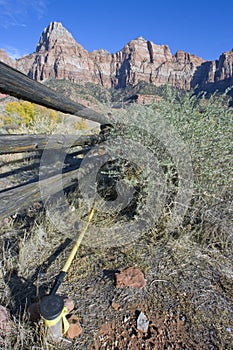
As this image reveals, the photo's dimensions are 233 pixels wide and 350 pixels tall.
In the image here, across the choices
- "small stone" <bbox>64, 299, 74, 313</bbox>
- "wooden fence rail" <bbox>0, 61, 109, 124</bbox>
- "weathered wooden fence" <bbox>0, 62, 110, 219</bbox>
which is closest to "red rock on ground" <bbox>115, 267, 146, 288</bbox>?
"small stone" <bbox>64, 299, 74, 313</bbox>

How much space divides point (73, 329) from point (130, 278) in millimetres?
577

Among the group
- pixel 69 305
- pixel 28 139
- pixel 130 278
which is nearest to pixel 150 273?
pixel 130 278

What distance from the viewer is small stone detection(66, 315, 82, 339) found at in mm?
1316

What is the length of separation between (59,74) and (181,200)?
13622cm

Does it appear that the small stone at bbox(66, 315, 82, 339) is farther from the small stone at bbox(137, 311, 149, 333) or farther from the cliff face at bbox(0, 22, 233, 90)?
the cliff face at bbox(0, 22, 233, 90)

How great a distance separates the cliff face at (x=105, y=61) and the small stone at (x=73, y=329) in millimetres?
119840

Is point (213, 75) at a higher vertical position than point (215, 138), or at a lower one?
higher

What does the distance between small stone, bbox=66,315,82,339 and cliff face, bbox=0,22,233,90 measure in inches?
4718

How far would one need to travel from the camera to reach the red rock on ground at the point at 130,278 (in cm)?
170

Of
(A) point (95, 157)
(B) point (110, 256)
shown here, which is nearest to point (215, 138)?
(B) point (110, 256)

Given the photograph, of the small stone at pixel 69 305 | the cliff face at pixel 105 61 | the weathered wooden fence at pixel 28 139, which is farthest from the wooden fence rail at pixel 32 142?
the cliff face at pixel 105 61

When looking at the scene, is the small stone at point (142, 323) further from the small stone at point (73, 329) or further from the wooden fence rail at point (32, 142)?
the wooden fence rail at point (32, 142)

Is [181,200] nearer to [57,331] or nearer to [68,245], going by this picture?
[68,245]

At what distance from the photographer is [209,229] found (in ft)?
7.48
